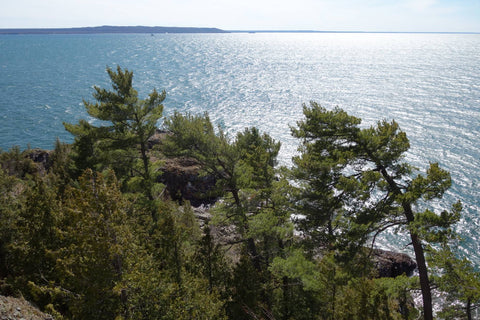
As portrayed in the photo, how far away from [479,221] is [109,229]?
3899cm

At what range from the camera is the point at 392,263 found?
2991 cm

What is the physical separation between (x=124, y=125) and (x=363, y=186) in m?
16.3

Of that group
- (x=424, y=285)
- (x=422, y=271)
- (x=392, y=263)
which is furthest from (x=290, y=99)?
(x=424, y=285)

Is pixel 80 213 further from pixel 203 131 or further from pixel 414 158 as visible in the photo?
pixel 414 158

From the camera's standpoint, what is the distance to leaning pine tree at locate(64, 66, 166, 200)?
69.9ft

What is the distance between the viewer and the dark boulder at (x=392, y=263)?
2939 cm

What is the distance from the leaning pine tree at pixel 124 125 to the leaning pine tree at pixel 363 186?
1120cm

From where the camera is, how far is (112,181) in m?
11.1

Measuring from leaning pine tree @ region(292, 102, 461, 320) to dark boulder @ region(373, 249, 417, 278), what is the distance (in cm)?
1634

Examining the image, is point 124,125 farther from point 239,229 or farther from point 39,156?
point 39,156

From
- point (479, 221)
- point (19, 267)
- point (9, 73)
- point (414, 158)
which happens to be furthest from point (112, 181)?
point (9, 73)

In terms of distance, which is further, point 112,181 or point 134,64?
point 134,64

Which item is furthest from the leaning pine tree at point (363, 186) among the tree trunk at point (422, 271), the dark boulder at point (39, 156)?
the dark boulder at point (39, 156)

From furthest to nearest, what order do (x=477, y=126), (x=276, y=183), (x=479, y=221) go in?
1. (x=477, y=126)
2. (x=479, y=221)
3. (x=276, y=183)
